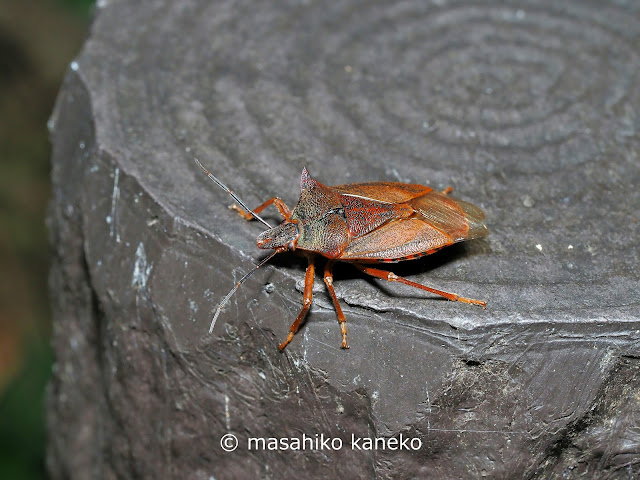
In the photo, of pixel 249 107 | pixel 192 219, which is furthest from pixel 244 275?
pixel 249 107

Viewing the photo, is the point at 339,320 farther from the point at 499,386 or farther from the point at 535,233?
the point at 535,233

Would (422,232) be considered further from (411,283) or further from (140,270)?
(140,270)

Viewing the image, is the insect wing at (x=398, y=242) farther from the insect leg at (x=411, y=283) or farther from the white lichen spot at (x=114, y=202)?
the white lichen spot at (x=114, y=202)

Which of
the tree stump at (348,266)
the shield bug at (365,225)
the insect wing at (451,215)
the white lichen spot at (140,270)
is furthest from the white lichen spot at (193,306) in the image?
the insect wing at (451,215)

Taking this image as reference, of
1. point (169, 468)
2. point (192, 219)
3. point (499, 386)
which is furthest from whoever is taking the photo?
point (169, 468)

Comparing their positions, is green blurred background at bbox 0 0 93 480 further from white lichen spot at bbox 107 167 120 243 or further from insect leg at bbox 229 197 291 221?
insect leg at bbox 229 197 291 221
